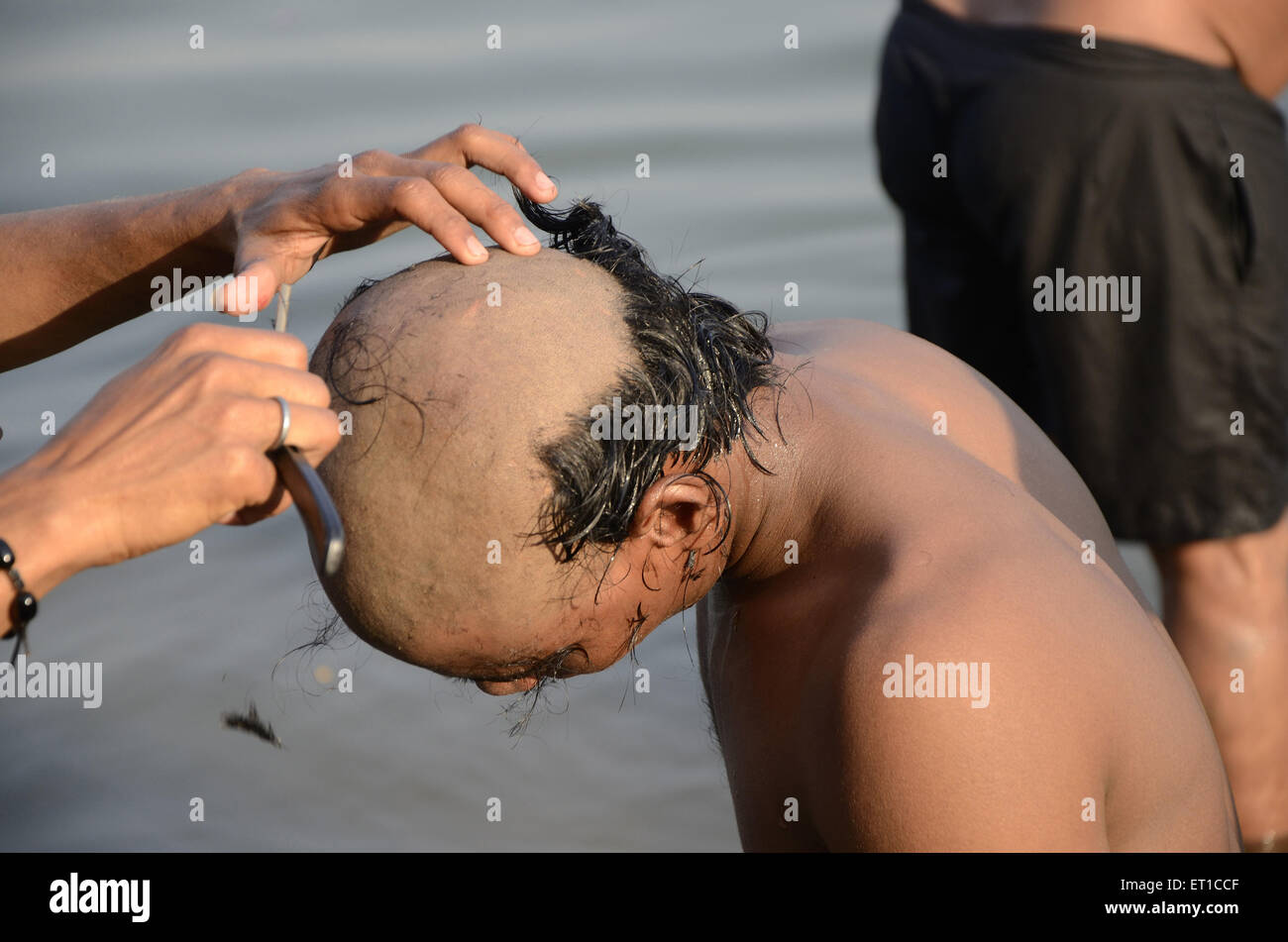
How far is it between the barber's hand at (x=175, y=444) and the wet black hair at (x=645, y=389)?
33 centimetres

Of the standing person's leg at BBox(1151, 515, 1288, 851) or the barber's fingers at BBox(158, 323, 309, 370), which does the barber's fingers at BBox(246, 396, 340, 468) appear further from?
the standing person's leg at BBox(1151, 515, 1288, 851)

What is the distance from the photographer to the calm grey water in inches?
129

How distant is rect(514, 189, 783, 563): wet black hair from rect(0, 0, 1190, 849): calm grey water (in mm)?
1576

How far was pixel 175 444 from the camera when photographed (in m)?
1.42

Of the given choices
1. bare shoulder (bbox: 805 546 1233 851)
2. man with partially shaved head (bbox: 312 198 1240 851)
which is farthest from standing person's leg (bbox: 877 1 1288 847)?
bare shoulder (bbox: 805 546 1233 851)

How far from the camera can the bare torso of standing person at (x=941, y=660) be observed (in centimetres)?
158

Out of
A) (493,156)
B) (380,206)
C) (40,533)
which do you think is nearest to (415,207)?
(380,206)

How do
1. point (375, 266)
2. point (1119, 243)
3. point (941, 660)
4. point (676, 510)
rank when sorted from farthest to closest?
1. point (375, 266)
2. point (1119, 243)
3. point (676, 510)
4. point (941, 660)

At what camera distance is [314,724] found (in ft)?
11.5

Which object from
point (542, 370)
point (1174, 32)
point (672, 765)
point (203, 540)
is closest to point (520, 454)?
point (542, 370)

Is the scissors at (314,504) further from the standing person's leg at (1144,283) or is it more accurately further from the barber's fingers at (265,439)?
the standing person's leg at (1144,283)

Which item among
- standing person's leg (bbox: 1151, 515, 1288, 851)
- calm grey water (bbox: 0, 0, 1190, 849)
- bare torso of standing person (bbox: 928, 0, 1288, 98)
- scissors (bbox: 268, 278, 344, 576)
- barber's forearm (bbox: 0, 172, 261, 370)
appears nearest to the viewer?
scissors (bbox: 268, 278, 344, 576)

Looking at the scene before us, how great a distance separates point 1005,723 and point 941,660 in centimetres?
10

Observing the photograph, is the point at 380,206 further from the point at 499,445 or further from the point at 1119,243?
the point at 1119,243
